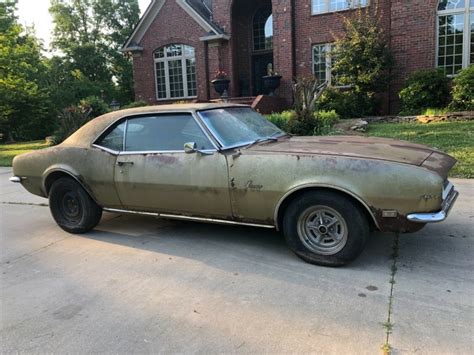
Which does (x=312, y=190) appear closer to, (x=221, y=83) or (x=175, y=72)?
(x=221, y=83)

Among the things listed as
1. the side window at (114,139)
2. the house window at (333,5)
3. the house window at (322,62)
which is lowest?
the side window at (114,139)

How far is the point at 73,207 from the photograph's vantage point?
536cm

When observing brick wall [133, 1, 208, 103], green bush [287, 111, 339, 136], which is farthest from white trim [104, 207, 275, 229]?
brick wall [133, 1, 208, 103]

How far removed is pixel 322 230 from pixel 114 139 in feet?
8.79

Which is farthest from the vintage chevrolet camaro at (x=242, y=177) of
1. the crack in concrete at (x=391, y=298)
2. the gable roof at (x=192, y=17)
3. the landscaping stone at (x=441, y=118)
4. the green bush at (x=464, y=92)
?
the gable roof at (x=192, y=17)

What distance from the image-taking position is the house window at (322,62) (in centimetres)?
1756

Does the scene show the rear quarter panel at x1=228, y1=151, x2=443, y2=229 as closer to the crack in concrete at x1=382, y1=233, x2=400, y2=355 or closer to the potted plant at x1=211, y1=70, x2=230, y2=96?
the crack in concrete at x1=382, y1=233, x2=400, y2=355

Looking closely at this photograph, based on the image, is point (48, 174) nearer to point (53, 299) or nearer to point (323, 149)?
point (53, 299)

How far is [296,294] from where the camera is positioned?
341cm

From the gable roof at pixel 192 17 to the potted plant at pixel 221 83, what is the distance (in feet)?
5.69

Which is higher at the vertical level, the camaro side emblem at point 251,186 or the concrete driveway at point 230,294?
the camaro side emblem at point 251,186

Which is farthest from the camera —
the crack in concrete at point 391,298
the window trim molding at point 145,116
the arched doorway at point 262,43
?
the arched doorway at point 262,43

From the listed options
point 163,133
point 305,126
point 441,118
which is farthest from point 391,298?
point 441,118

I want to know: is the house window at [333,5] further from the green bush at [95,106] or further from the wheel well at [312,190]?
the wheel well at [312,190]
